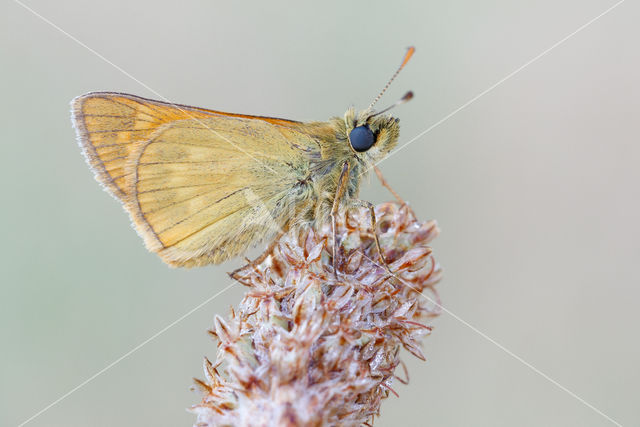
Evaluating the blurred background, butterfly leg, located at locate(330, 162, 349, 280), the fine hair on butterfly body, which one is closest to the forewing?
the fine hair on butterfly body

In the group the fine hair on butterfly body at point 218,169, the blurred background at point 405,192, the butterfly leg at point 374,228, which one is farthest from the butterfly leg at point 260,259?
the blurred background at point 405,192

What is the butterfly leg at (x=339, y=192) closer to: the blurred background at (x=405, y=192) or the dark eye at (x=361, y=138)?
the dark eye at (x=361, y=138)

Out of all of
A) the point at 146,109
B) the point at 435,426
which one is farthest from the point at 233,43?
the point at 435,426

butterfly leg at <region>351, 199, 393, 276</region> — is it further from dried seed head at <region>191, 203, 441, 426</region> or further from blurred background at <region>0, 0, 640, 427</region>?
blurred background at <region>0, 0, 640, 427</region>

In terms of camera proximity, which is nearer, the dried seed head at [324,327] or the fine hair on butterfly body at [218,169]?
the dried seed head at [324,327]

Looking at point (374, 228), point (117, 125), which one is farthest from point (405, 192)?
point (117, 125)

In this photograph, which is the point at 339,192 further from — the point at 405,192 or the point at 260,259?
the point at 405,192
